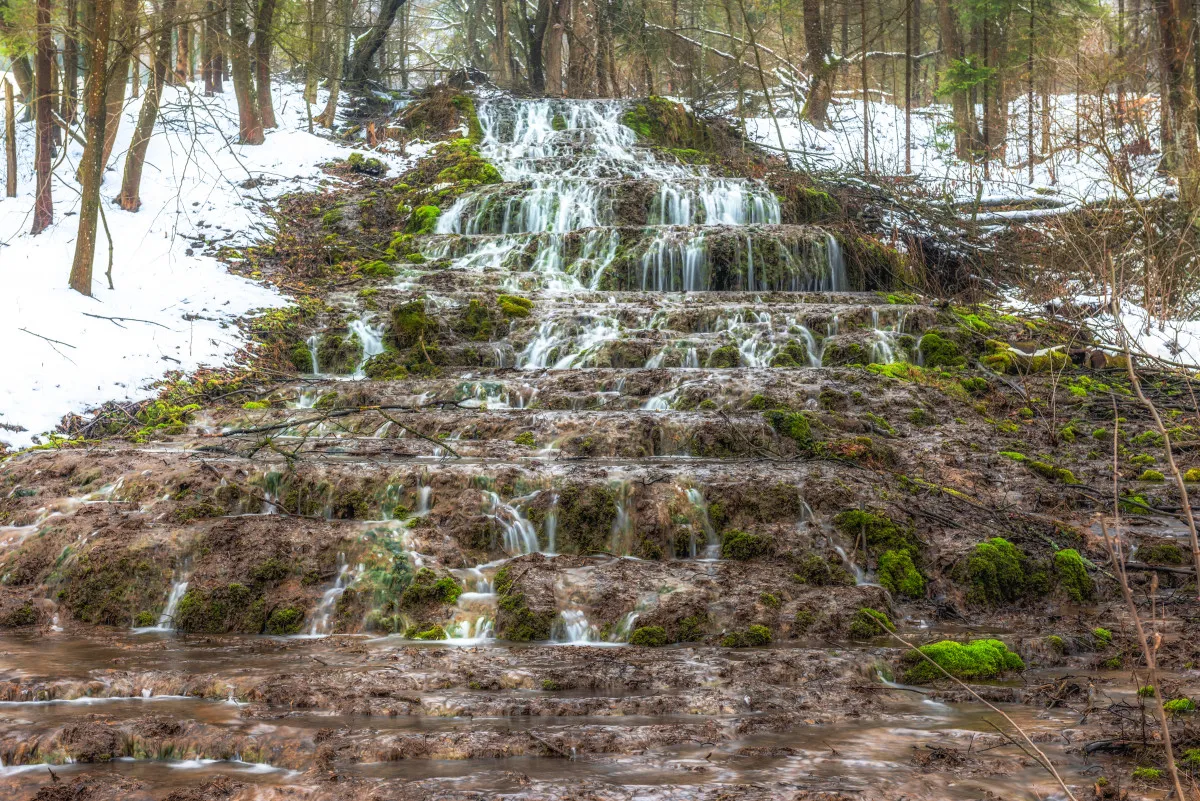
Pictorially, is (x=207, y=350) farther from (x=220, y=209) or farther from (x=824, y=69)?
(x=824, y=69)

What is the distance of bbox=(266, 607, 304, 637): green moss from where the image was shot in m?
5.62

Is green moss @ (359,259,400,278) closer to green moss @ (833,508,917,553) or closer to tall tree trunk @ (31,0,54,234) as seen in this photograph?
tall tree trunk @ (31,0,54,234)

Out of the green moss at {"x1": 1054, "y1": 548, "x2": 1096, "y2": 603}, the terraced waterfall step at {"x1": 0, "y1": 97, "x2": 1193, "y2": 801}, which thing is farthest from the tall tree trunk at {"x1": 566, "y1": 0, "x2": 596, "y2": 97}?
the green moss at {"x1": 1054, "y1": 548, "x2": 1096, "y2": 603}

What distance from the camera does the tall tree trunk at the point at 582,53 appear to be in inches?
958

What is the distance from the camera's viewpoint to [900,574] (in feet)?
19.8

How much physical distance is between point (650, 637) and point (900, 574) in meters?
1.99

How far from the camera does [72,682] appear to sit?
4316 millimetres

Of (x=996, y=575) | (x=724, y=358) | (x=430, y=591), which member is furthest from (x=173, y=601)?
(x=724, y=358)

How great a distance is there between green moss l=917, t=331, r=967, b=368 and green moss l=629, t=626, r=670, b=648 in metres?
6.54

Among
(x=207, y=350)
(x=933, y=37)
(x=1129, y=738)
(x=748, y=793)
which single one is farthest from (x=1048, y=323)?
(x=933, y=37)

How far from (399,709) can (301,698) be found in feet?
1.63

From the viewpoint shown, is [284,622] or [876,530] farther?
[876,530]

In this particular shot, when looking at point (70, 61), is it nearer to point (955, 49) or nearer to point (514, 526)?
point (514, 526)

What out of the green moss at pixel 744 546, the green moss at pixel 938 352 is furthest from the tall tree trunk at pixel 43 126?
the green moss at pixel 938 352
